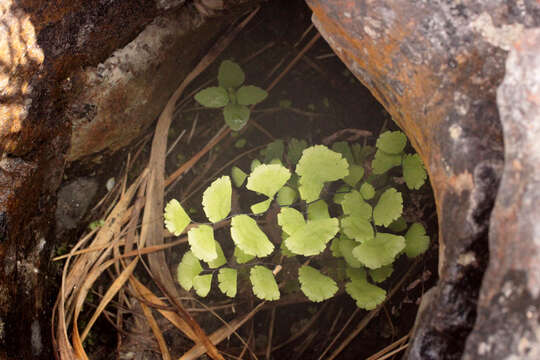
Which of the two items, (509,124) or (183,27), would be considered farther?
(183,27)

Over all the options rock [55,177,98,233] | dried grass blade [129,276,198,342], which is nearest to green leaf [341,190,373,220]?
dried grass blade [129,276,198,342]

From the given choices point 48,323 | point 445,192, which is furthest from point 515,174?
point 48,323

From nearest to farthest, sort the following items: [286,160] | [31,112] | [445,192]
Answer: [445,192]
[31,112]
[286,160]

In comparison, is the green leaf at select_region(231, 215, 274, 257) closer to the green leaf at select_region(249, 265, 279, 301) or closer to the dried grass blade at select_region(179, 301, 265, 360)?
the green leaf at select_region(249, 265, 279, 301)

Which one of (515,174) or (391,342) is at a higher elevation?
(515,174)

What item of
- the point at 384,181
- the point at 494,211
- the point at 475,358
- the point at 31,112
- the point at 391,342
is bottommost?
the point at 391,342

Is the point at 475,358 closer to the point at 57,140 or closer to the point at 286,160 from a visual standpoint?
the point at 286,160

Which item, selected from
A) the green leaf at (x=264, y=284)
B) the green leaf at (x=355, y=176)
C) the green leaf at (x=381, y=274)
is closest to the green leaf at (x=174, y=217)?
the green leaf at (x=264, y=284)
